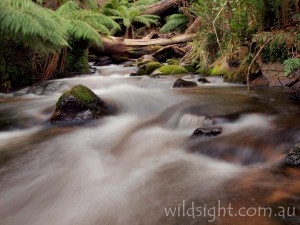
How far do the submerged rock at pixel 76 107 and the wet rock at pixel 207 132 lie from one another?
1.73 meters

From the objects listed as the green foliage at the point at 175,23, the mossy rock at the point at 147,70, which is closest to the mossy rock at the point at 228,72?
the mossy rock at the point at 147,70

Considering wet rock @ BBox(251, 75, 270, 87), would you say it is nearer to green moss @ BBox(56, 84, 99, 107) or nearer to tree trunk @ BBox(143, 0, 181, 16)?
green moss @ BBox(56, 84, 99, 107)

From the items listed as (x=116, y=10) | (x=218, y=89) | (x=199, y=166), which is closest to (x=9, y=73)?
(x=218, y=89)

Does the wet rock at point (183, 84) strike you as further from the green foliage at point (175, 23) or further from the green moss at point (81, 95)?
the green foliage at point (175, 23)

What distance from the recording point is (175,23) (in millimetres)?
13883

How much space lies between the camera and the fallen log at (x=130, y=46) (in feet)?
37.9

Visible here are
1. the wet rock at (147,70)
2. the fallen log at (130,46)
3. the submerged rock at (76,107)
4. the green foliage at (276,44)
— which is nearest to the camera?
the submerged rock at (76,107)

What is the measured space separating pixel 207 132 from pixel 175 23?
35.9ft

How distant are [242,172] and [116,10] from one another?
13.8 meters

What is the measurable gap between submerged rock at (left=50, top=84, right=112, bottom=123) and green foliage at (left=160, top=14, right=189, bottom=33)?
9516 millimetres

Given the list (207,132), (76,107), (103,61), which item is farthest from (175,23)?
(207,132)

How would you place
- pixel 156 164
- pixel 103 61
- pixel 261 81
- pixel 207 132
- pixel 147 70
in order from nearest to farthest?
pixel 156 164 → pixel 207 132 → pixel 261 81 → pixel 147 70 → pixel 103 61

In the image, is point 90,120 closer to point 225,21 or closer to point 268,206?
point 268,206

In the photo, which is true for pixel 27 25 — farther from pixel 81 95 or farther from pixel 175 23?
pixel 175 23
